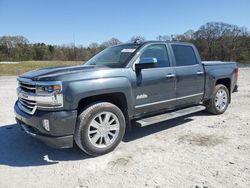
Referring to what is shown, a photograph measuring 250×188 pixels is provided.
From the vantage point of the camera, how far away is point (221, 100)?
6.49 metres

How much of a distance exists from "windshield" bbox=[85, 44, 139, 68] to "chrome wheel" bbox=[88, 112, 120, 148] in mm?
962

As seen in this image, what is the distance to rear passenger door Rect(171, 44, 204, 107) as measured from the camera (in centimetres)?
513

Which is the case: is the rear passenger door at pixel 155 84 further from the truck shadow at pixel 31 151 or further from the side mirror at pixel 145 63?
the truck shadow at pixel 31 151

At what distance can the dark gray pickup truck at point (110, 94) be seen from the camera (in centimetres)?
357

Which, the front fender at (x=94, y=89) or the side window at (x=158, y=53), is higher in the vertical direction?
the side window at (x=158, y=53)

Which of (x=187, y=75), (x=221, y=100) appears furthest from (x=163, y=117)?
(x=221, y=100)

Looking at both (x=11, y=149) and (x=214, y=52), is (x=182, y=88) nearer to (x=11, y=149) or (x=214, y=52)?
(x=11, y=149)

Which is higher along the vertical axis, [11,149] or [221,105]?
[221,105]

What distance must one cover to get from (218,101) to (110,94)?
11.7 ft

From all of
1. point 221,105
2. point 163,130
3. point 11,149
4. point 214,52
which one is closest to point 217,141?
point 163,130

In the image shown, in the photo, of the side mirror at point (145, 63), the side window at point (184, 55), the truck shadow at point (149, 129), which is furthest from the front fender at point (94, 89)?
the side window at point (184, 55)

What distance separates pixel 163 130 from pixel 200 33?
50.3 metres

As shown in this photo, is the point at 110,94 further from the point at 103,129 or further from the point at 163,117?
the point at 163,117

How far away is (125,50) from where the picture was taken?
4.73m
